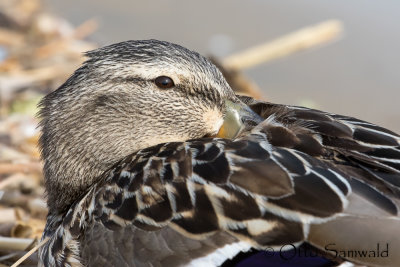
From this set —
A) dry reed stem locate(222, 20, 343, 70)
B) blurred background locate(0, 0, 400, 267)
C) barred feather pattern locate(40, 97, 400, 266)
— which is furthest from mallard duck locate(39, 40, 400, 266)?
dry reed stem locate(222, 20, 343, 70)

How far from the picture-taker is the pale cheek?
367cm

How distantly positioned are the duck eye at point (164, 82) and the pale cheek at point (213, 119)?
220 mm

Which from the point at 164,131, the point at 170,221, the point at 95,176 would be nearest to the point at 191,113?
the point at 164,131

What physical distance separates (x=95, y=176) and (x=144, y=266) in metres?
0.84

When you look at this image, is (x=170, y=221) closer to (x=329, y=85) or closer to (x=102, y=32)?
(x=329, y=85)

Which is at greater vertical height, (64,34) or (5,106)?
(64,34)

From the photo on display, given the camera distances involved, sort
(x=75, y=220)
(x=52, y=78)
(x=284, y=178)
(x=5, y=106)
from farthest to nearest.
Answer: (x=52, y=78) < (x=5, y=106) < (x=75, y=220) < (x=284, y=178)

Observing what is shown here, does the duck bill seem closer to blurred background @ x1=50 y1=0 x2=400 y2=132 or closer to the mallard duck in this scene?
the mallard duck

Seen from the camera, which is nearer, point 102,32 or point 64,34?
point 64,34

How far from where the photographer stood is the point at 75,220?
342 centimetres

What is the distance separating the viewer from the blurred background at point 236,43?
24.2ft

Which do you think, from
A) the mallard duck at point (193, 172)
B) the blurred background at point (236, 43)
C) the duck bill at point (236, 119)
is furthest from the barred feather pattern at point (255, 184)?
the blurred background at point (236, 43)

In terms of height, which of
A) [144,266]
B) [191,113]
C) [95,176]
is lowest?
[144,266]

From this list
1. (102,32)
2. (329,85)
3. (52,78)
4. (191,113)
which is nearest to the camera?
(191,113)
